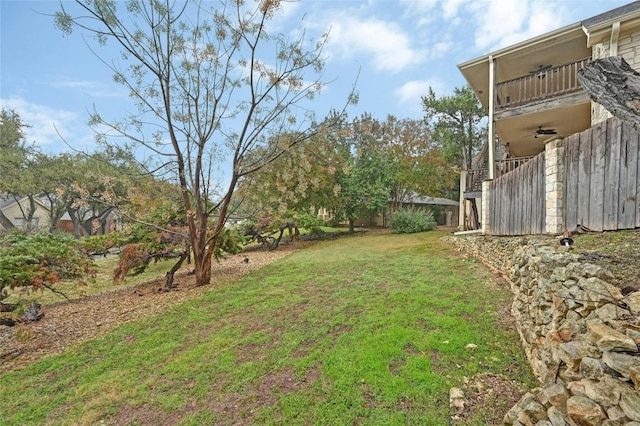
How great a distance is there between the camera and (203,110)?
7.40m

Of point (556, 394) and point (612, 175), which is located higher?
point (612, 175)

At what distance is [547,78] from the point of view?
9.53 m

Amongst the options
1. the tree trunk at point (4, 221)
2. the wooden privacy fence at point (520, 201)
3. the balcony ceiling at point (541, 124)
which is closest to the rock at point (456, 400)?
the wooden privacy fence at point (520, 201)

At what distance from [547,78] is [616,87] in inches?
372

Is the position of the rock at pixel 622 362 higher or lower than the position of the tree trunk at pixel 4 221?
lower

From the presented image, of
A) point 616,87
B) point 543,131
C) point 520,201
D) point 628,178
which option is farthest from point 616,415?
point 543,131

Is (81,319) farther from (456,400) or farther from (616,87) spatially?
(616,87)

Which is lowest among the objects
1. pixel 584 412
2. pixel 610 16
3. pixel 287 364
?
pixel 287 364

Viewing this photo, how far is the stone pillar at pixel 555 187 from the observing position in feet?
16.9

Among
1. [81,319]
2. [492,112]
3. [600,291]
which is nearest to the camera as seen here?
[600,291]

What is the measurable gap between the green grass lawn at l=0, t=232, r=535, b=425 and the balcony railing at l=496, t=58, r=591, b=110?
6.86m

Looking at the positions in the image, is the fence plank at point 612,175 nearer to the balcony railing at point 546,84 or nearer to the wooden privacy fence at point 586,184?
the wooden privacy fence at point 586,184

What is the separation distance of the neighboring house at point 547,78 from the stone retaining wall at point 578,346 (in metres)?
6.42

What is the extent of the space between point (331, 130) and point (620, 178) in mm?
4940
